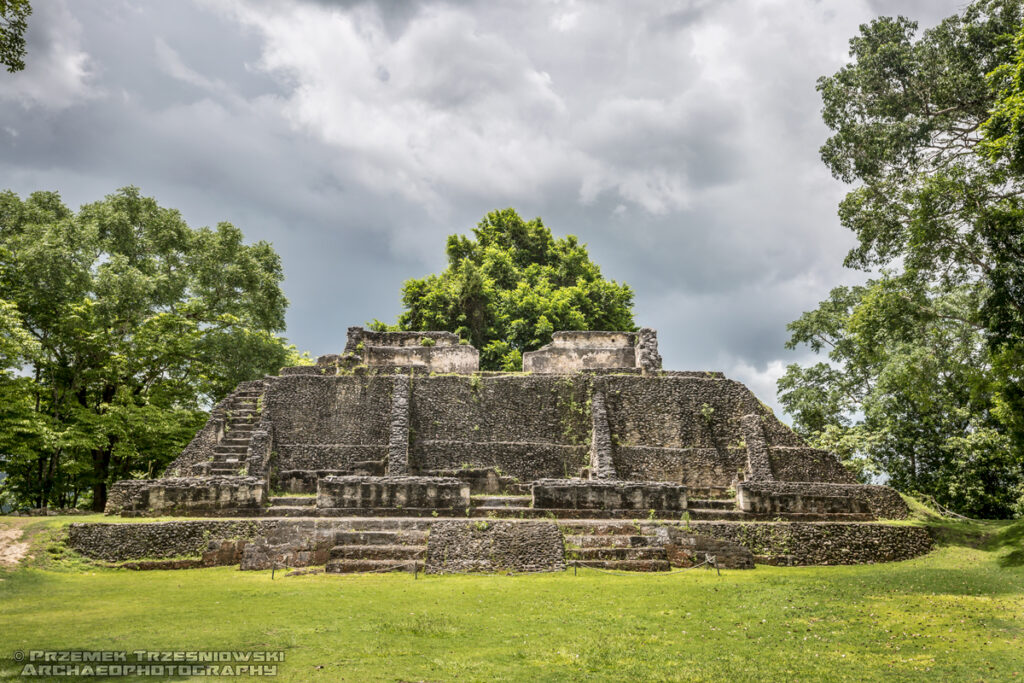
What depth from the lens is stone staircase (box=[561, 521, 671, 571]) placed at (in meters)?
10.7

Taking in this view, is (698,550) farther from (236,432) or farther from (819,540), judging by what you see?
(236,432)

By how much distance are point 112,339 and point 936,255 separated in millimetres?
23523

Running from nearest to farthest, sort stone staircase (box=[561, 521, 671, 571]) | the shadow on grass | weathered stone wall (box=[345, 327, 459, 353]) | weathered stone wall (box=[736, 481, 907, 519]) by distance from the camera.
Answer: stone staircase (box=[561, 521, 671, 571]) < the shadow on grass < weathered stone wall (box=[736, 481, 907, 519]) < weathered stone wall (box=[345, 327, 459, 353])

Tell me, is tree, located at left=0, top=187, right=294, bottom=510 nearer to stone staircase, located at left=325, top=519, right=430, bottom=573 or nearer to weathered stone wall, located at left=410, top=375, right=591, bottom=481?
weathered stone wall, located at left=410, top=375, right=591, bottom=481

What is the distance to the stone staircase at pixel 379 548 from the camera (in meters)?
10.2

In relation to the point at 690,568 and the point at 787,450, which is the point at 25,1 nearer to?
the point at 690,568

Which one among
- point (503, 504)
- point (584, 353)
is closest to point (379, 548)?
point (503, 504)

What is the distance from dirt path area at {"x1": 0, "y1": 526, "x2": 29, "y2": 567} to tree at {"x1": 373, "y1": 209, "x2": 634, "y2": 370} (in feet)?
53.6

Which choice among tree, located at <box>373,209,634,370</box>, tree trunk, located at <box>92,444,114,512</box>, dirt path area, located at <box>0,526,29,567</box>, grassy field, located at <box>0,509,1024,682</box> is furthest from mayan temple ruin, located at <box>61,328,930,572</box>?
tree trunk, located at <box>92,444,114,512</box>

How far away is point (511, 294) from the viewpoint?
87.3ft

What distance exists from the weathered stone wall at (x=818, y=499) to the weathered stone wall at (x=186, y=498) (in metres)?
10.8

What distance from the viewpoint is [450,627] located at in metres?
6.86

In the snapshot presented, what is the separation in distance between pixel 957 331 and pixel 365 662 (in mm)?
14793

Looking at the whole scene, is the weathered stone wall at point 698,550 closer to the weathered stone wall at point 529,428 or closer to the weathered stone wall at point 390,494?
the weathered stone wall at point 529,428
